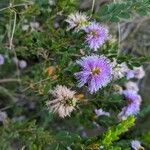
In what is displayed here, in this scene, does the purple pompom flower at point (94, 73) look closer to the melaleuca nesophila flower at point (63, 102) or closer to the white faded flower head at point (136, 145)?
the melaleuca nesophila flower at point (63, 102)

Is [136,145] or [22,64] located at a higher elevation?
[22,64]

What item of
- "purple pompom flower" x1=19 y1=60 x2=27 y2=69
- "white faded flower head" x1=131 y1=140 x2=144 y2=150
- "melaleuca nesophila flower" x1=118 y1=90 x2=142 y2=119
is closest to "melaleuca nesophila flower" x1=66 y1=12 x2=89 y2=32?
"melaleuca nesophila flower" x1=118 y1=90 x2=142 y2=119

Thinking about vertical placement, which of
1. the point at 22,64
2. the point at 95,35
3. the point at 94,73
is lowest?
the point at 22,64

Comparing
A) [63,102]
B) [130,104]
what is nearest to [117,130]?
[63,102]

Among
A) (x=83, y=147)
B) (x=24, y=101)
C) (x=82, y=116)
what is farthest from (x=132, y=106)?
(x=24, y=101)

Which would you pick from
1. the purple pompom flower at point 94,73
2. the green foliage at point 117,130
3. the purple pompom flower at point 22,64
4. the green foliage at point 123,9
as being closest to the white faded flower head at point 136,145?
the green foliage at point 117,130

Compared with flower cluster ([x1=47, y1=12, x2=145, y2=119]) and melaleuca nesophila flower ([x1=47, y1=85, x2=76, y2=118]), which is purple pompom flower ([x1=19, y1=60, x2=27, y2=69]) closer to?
flower cluster ([x1=47, y1=12, x2=145, y2=119])

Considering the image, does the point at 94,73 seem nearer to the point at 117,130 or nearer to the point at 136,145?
the point at 117,130
